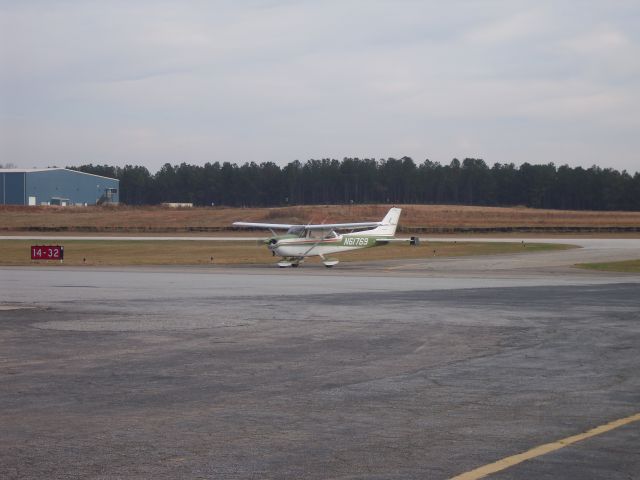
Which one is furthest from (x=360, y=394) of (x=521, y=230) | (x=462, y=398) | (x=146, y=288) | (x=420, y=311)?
(x=521, y=230)

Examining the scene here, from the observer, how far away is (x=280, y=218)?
11556 cm

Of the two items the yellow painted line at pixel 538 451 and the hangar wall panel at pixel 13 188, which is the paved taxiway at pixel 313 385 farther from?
the hangar wall panel at pixel 13 188

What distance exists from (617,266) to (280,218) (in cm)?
7106

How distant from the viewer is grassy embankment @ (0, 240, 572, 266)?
5266 cm

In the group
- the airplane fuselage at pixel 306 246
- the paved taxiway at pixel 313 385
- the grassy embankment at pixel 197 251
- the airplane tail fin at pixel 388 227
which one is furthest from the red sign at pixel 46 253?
the paved taxiway at pixel 313 385

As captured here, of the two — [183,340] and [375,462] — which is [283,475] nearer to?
[375,462]

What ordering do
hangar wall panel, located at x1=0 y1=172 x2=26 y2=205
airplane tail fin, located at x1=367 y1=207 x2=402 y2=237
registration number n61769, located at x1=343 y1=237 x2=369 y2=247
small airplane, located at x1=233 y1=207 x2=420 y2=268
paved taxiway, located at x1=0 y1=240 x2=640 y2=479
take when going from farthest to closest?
hangar wall panel, located at x1=0 y1=172 x2=26 y2=205 → airplane tail fin, located at x1=367 y1=207 x2=402 y2=237 → registration number n61769, located at x1=343 y1=237 x2=369 y2=247 → small airplane, located at x1=233 y1=207 x2=420 y2=268 → paved taxiway, located at x1=0 y1=240 x2=640 y2=479

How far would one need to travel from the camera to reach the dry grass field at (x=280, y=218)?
101125 mm

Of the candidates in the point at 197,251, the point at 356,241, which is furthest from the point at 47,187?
the point at 356,241

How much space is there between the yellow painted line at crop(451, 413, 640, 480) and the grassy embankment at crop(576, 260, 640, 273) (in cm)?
3637

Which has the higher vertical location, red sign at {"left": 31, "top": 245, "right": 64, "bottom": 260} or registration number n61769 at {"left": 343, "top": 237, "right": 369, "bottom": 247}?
registration number n61769 at {"left": 343, "top": 237, "right": 369, "bottom": 247}

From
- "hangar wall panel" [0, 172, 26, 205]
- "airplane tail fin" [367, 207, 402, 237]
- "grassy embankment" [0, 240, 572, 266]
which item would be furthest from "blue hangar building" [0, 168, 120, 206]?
"airplane tail fin" [367, 207, 402, 237]

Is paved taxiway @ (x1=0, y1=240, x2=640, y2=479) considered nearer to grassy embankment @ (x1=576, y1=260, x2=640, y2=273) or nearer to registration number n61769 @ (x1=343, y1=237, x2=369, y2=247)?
grassy embankment @ (x1=576, y1=260, x2=640, y2=273)

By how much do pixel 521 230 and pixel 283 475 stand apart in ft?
299
